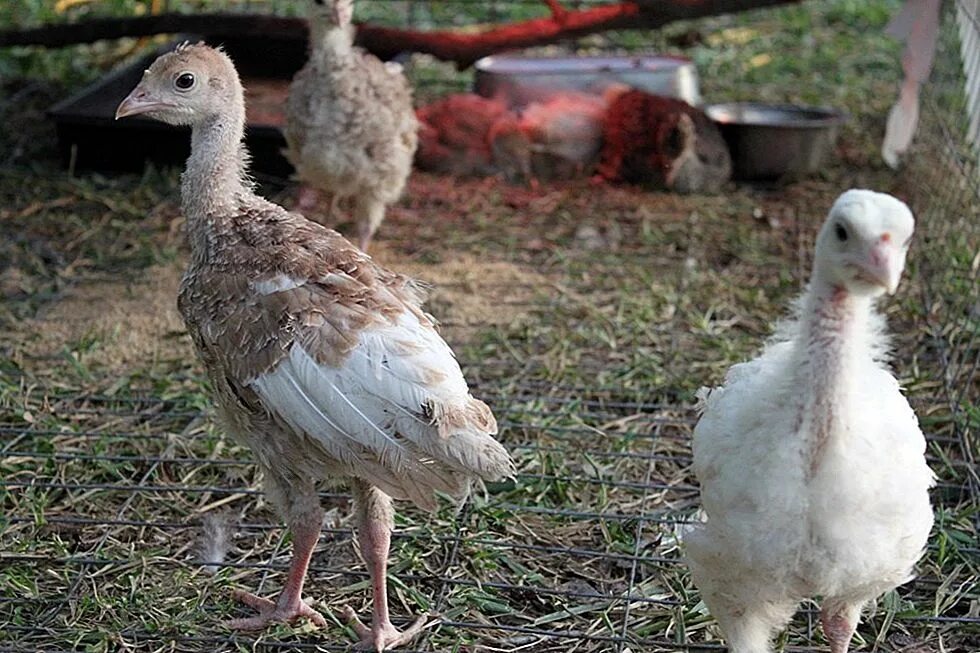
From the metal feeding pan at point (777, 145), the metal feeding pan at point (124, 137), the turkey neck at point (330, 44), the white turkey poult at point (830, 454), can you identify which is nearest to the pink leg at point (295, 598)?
the white turkey poult at point (830, 454)

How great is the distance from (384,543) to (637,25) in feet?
14.8

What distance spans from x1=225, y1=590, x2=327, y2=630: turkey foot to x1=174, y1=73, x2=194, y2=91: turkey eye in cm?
141

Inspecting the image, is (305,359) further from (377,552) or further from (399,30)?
(399,30)

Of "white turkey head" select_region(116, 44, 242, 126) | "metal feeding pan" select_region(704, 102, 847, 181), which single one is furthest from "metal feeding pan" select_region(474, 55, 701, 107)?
"white turkey head" select_region(116, 44, 242, 126)

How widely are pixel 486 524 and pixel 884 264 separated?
1.76m

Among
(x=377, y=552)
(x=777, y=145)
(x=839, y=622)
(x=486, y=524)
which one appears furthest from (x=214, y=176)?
(x=777, y=145)

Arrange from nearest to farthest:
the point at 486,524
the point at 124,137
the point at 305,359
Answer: the point at 305,359 < the point at 486,524 < the point at 124,137

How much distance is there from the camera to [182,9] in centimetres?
902

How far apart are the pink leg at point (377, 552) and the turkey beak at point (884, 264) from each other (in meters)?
1.42

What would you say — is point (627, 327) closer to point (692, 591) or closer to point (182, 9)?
point (692, 591)

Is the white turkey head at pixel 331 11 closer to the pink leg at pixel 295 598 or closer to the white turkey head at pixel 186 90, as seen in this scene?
the white turkey head at pixel 186 90

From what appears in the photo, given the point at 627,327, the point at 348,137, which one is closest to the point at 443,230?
the point at 348,137

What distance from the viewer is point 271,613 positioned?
3258mm

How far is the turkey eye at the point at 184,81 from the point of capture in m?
3.47
